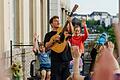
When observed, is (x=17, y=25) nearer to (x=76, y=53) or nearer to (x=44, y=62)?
(x=44, y=62)

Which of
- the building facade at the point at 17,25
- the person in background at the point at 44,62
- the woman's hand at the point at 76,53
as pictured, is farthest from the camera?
the person in background at the point at 44,62

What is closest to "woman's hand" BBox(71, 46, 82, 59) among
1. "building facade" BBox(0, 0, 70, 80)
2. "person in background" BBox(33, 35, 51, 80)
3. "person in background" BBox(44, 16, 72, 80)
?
"building facade" BBox(0, 0, 70, 80)

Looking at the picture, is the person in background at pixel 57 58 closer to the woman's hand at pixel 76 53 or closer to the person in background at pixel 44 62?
the person in background at pixel 44 62

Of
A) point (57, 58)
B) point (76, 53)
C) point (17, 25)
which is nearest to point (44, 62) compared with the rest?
point (57, 58)

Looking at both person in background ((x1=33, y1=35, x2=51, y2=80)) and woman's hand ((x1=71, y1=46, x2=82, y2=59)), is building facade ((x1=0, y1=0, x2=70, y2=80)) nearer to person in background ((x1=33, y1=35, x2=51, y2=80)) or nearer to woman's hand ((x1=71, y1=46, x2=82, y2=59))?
person in background ((x1=33, y1=35, x2=51, y2=80))

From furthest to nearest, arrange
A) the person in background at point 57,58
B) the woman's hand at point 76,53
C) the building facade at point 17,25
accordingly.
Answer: the building facade at point 17,25 → the person in background at point 57,58 → the woman's hand at point 76,53

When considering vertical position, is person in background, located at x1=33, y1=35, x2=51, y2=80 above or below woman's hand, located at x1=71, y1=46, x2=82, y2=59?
below

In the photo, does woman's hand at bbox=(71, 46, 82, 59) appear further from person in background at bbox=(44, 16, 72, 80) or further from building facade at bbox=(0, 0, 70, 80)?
person in background at bbox=(44, 16, 72, 80)

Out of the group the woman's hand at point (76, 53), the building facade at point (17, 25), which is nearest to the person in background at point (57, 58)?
the building facade at point (17, 25)

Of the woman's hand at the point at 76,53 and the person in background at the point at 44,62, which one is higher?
the woman's hand at the point at 76,53

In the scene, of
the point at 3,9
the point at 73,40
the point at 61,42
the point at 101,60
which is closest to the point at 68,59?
the point at 61,42

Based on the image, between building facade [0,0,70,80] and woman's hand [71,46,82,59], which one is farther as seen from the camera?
building facade [0,0,70,80]

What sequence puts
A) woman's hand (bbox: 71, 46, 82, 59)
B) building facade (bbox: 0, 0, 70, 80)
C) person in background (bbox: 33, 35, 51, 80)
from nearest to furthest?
1. woman's hand (bbox: 71, 46, 82, 59)
2. building facade (bbox: 0, 0, 70, 80)
3. person in background (bbox: 33, 35, 51, 80)

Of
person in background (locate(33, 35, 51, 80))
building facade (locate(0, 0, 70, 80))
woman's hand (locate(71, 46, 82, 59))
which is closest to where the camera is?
woman's hand (locate(71, 46, 82, 59))
